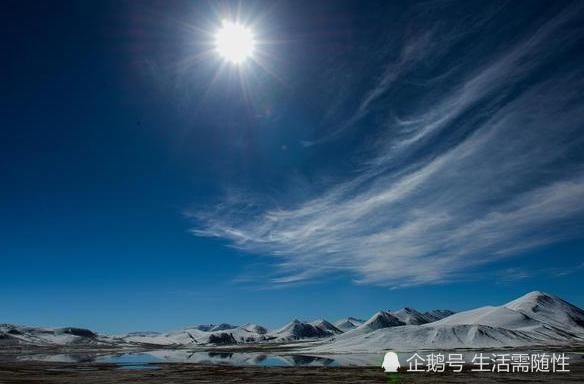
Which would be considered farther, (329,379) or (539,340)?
(539,340)

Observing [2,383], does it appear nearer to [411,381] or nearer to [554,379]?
[411,381]

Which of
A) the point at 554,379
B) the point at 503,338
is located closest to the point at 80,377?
the point at 554,379

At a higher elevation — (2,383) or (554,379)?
(554,379)

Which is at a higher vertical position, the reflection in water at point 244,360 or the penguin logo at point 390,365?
the penguin logo at point 390,365

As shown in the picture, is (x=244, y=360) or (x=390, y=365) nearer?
(x=390, y=365)

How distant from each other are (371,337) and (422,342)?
898 inches

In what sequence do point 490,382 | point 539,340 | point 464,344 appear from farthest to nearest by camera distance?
point 539,340, point 464,344, point 490,382

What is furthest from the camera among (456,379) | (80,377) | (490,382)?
(80,377)

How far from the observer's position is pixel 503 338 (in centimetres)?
16975

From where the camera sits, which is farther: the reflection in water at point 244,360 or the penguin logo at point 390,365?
the reflection in water at point 244,360

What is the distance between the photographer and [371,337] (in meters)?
181

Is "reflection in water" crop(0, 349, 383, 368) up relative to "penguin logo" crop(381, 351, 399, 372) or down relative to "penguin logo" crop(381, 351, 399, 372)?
down

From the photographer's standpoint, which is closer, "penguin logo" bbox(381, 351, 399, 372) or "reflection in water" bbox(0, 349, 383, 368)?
"penguin logo" bbox(381, 351, 399, 372)

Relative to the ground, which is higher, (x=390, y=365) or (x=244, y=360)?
(x=390, y=365)
